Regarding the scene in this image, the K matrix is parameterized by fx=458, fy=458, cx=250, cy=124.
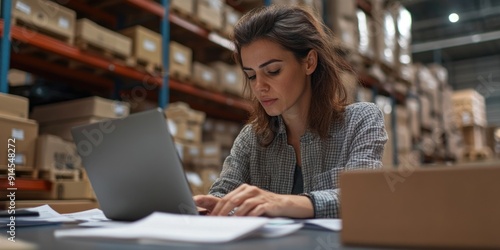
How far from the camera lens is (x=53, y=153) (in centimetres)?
287

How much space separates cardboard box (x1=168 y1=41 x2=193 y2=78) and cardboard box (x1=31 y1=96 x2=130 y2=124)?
616 mm

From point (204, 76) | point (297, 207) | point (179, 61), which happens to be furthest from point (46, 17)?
point (297, 207)

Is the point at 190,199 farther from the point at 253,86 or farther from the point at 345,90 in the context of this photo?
the point at 345,90

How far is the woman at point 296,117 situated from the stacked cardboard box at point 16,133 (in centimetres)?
142

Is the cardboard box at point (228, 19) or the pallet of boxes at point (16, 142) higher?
the cardboard box at point (228, 19)

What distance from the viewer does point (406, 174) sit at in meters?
0.69

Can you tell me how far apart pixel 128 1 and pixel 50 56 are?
2.38 ft

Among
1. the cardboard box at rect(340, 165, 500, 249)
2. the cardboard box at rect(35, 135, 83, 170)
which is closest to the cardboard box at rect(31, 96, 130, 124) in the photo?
the cardboard box at rect(35, 135, 83, 170)

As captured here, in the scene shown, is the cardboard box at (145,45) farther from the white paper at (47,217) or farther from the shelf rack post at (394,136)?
the shelf rack post at (394,136)

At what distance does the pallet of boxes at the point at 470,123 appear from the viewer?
8094 millimetres

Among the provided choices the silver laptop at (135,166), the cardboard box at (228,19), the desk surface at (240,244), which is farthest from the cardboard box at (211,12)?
the desk surface at (240,244)

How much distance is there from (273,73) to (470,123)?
748 centimetres

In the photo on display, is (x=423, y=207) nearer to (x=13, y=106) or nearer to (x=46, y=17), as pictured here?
(x=13, y=106)

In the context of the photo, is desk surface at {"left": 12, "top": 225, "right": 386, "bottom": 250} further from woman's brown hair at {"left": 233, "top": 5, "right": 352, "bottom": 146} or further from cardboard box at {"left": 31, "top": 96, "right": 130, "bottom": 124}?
cardboard box at {"left": 31, "top": 96, "right": 130, "bottom": 124}
